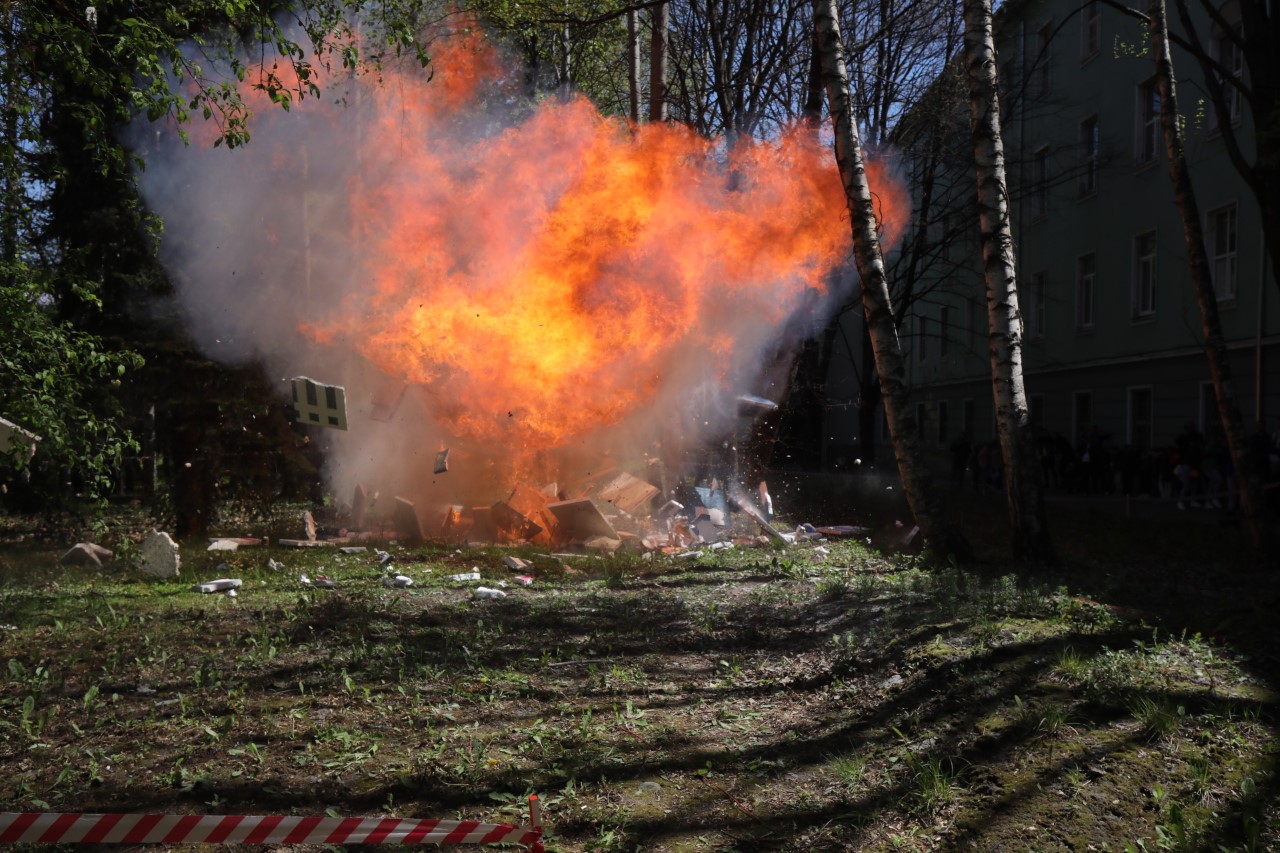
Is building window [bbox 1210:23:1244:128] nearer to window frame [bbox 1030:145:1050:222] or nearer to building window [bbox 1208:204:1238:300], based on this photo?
building window [bbox 1208:204:1238:300]

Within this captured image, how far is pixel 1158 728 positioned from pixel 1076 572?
5662mm

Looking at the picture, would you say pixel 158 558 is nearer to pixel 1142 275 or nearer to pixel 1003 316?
pixel 1003 316

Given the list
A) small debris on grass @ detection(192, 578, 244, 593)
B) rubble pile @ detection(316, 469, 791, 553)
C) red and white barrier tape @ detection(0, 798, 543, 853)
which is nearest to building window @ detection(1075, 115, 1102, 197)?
rubble pile @ detection(316, 469, 791, 553)

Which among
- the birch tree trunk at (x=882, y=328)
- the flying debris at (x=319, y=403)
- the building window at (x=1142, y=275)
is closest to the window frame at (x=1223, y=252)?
the building window at (x=1142, y=275)

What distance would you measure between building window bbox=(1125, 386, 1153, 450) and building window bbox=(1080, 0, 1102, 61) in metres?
9.25

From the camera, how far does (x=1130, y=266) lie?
2361 centimetres

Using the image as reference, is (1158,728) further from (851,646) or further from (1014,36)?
(1014,36)

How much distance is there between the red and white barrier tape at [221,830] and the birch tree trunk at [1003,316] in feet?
26.8

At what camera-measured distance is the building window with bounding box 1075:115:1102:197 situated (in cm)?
2512

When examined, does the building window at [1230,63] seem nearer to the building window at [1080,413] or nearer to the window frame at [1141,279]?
the window frame at [1141,279]

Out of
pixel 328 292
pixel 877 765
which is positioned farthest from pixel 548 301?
pixel 877 765

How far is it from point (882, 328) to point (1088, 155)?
19119 millimetres

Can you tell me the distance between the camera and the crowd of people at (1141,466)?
16422 mm

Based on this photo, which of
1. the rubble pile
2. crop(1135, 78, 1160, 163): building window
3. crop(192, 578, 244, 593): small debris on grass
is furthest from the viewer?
crop(1135, 78, 1160, 163): building window
